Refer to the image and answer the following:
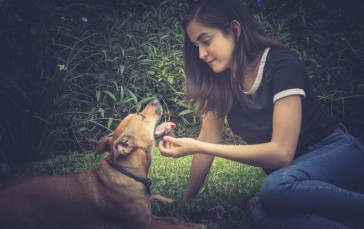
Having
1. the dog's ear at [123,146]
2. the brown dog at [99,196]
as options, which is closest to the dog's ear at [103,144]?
the brown dog at [99,196]

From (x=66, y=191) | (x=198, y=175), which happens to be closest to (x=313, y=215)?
(x=198, y=175)

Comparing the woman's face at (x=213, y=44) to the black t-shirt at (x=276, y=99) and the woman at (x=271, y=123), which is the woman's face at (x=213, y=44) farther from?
the black t-shirt at (x=276, y=99)

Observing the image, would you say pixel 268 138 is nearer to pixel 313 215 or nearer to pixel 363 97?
pixel 313 215

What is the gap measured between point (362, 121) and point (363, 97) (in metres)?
0.28

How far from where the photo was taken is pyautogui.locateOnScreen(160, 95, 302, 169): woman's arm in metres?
2.66

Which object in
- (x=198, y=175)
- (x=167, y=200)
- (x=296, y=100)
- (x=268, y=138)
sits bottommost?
(x=167, y=200)

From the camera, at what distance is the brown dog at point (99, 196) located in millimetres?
2824

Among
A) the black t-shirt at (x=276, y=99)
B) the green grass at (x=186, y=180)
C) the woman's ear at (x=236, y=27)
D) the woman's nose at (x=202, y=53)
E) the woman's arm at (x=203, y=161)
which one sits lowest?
the green grass at (x=186, y=180)

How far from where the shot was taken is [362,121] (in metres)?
4.56

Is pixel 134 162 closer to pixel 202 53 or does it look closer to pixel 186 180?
pixel 202 53

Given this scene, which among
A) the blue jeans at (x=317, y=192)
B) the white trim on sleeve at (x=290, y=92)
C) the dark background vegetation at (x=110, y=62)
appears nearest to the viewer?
the blue jeans at (x=317, y=192)

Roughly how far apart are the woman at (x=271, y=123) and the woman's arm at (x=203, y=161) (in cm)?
17

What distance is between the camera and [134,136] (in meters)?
3.03

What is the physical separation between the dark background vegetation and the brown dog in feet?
4.98
